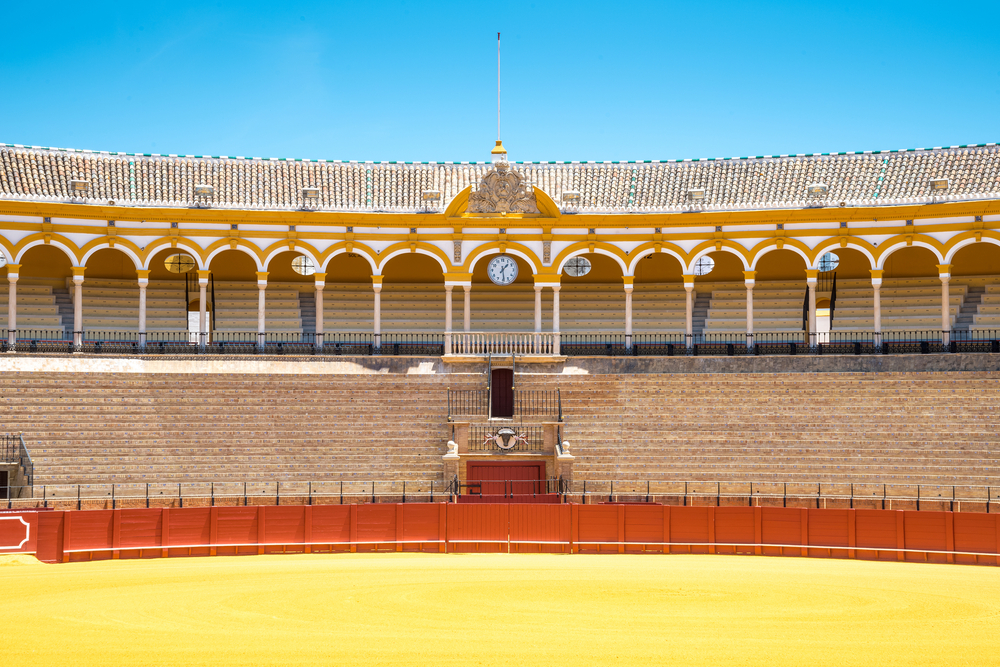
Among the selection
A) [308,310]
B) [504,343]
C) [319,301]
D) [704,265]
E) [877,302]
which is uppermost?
[704,265]

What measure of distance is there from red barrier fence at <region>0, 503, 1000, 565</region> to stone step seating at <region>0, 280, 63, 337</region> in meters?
16.4

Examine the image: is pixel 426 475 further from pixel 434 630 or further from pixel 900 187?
pixel 900 187

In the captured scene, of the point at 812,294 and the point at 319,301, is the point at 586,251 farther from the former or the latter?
the point at 319,301

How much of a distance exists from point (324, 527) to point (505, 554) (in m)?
4.25

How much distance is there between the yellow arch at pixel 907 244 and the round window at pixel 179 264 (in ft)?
81.2

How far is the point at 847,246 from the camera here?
3744cm

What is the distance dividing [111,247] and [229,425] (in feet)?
34.0

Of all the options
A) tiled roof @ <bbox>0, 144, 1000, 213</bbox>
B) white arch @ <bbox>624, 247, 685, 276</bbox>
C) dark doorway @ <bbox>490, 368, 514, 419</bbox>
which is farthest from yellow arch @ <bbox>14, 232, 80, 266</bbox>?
white arch @ <bbox>624, 247, 685, 276</bbox>

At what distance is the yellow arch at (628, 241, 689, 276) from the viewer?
38.4 metres

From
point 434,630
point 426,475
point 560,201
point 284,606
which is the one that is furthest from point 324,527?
point 560,201

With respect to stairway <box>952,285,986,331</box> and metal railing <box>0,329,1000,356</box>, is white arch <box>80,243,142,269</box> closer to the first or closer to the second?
metal railing <box>0,329,1000,356</box>

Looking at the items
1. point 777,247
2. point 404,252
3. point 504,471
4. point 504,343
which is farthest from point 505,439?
point 777,247

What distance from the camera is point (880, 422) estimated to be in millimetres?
30688

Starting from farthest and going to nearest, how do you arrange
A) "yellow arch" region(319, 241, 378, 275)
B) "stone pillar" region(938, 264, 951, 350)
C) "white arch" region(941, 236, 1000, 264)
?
"yellow arch" region(319, 241, 378, 275) < "white arch" region(941, 236, 1000, 264) < "stone pillar" region(938, 264, 951, 350)
